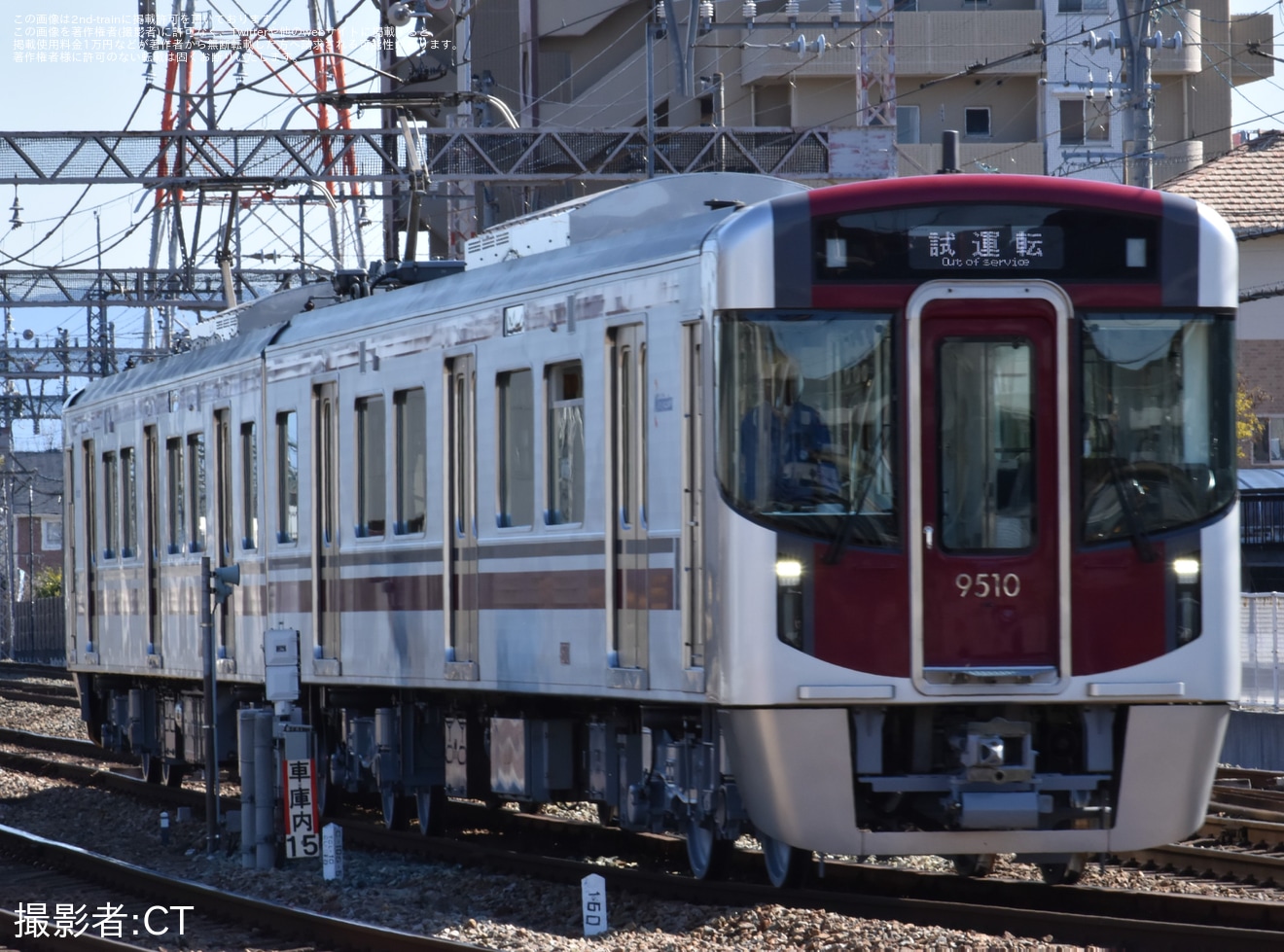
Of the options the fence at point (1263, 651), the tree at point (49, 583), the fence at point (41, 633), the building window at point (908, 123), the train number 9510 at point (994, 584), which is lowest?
the fence at point (41, 633)

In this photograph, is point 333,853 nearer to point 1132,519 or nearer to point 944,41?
point 1132,519

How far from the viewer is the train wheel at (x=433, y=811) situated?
14.6 metres

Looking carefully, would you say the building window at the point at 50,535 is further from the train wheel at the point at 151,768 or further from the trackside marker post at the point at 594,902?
the trackside marker post at the point at 594,902

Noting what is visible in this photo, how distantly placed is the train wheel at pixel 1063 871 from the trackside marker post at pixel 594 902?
226cm

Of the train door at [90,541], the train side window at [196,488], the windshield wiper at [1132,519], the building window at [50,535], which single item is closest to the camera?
the windshield wiper at [1132,519]

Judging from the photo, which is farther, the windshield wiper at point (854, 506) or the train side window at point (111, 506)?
the train side window at point (111, 506)

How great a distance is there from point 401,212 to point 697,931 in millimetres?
33525

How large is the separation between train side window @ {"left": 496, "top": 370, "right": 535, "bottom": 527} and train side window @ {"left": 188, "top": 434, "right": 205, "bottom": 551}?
5.67 meters

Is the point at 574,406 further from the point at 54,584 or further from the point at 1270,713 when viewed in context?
the point at 54,584

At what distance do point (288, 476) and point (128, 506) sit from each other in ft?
15.6

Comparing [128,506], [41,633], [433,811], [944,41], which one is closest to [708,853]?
[433,811]

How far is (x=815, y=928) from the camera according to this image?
374 inches

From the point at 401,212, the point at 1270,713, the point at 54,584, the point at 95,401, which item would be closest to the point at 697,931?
the point at 1270,713

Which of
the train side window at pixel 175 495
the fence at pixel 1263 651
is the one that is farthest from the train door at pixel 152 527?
the fence at pixel 1263 651
